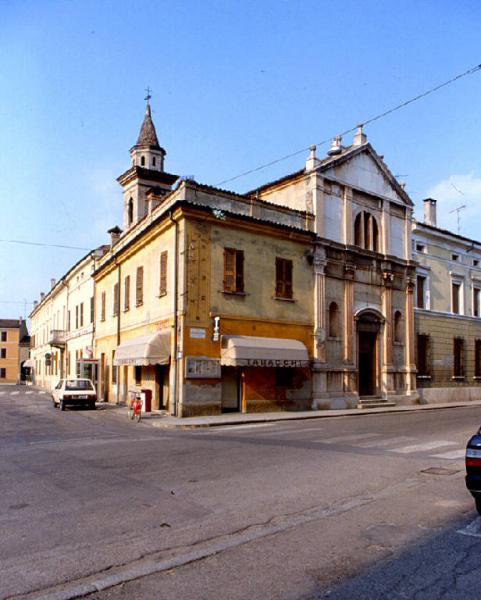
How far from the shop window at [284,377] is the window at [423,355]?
36.2ft

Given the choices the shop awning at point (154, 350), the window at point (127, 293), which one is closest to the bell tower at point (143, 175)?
the window at point (127, 293)

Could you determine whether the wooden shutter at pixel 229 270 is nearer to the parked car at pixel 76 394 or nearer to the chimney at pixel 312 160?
the chimney at pixel 312 160

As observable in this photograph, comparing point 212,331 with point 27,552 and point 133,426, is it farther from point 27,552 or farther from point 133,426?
point 27,552

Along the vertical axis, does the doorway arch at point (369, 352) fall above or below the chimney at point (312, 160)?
below

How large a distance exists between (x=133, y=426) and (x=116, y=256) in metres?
14.3

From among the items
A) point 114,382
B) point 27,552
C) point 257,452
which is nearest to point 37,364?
point 114,382

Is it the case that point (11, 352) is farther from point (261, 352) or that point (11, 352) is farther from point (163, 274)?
point (261, 352)

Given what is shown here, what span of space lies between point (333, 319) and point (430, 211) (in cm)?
1445

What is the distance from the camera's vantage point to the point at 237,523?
21.1 feet

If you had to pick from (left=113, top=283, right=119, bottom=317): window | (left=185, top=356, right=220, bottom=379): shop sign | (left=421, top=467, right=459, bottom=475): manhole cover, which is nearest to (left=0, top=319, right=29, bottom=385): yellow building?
(left=113, top=283, right=119, bottom=317): window

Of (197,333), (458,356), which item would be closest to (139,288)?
(197,333)

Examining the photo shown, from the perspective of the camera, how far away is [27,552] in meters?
5.41

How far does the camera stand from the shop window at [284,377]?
24641mm

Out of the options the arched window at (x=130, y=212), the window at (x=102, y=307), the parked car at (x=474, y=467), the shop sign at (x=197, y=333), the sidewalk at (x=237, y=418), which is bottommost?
the sidewalk at (x=237, y=418)
